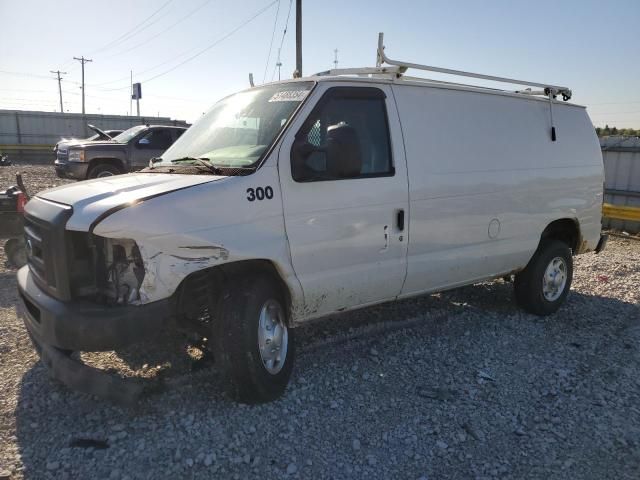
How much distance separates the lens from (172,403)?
11.9 feet

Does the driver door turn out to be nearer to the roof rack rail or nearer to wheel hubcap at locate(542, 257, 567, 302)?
the roof rack rail

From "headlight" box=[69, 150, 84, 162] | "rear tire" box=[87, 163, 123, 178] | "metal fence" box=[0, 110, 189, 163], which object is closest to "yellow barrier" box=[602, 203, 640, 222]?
"rear tire" box=[87, 163, 123, 178]

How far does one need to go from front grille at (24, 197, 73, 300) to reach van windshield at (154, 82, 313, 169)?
101cm

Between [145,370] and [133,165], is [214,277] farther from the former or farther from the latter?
[133,165]

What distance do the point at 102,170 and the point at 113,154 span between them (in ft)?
1.63

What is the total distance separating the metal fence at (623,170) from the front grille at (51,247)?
12659 mm

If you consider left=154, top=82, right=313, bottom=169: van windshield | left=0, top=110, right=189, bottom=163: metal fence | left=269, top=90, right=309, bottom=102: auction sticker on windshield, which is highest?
left=0, top=110, right=189, bottom=163: metal fence

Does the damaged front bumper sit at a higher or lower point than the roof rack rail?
lower

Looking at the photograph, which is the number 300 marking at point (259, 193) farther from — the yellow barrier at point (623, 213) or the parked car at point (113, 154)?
the parked car at point (113, 154)

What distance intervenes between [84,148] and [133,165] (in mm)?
1217

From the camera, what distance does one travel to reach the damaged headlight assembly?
311cm

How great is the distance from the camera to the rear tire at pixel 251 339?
3.42 m

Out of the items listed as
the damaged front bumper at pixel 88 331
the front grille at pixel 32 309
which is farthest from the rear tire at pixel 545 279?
the front grille at pixel 32 309

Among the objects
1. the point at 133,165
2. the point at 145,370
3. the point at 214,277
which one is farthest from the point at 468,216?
the point at 133,165
